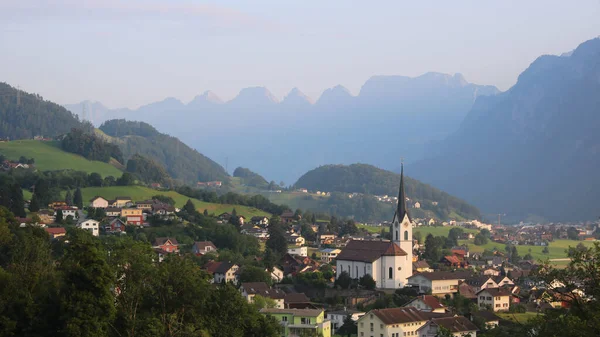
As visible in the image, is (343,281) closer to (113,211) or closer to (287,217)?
(113,211)

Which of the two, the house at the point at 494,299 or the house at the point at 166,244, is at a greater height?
the house at the point at 166,244

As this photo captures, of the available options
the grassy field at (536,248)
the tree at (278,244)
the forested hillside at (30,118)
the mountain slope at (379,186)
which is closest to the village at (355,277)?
the tree at (278,244)

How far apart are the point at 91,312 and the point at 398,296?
2809 cm

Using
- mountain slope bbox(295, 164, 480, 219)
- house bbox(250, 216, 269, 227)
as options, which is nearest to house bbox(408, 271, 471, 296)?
house bbox(250, 216, 269, 227)

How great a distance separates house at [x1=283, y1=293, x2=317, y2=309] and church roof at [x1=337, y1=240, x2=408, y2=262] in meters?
8.65

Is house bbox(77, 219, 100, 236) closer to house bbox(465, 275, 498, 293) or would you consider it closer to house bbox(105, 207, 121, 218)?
house bbox(105, 207, 121, 218)

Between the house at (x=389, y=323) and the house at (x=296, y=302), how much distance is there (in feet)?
19.5

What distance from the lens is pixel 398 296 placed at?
51688mm

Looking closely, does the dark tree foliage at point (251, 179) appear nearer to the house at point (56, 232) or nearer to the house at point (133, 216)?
the house at point (133, 216)

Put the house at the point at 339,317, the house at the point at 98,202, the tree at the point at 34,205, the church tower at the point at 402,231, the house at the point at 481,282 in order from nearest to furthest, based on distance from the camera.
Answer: the house at the point at 339,317 → the house at the point at 481,282 → the church tower at the point at 402,231 → the tree at the point at 34,205 → the house at the point at 98,202

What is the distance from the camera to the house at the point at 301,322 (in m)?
41.5

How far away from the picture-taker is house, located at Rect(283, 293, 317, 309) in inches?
1909

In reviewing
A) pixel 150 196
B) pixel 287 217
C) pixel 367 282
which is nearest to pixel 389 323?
pixel 367 282

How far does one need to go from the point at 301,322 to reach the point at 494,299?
525 inches
